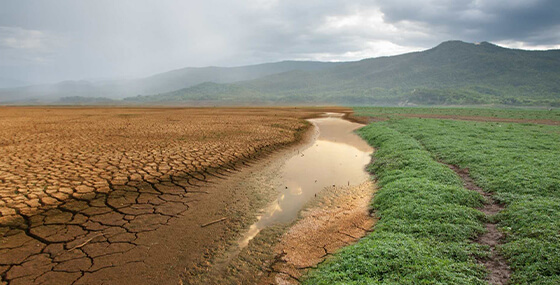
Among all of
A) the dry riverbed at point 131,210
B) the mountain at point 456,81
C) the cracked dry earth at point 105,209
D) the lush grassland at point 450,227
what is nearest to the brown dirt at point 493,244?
the lush grassland at point 450,227

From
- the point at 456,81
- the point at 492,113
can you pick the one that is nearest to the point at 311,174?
the point at 492,113

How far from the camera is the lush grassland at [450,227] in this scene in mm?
3664

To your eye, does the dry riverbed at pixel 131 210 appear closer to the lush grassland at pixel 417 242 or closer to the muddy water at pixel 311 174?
the muddy water at pixel 311 174

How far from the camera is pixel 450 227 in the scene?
15.9ft

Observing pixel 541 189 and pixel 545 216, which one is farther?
pixel 541 189

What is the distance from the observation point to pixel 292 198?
7.48m

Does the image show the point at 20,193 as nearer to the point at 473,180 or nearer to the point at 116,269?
the point at 116,269

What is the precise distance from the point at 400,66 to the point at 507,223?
21241 centimetres

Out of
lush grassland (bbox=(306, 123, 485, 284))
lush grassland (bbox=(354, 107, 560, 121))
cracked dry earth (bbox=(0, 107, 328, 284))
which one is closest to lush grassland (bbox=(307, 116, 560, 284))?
lush grassland (bbox=(306, 123, 485, 284))

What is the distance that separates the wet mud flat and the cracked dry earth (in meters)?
0.81

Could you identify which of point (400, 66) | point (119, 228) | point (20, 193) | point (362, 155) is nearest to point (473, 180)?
point (362, 155)

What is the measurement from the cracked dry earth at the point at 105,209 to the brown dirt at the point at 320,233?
148 cm

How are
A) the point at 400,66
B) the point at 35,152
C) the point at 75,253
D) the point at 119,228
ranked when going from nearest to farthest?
the point at 75,253 < the point at 119,228 < the point at 35,152 < the point at 400,66

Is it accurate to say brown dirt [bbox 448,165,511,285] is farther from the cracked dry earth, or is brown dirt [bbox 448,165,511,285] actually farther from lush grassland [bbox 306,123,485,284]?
the cracked dry earth
